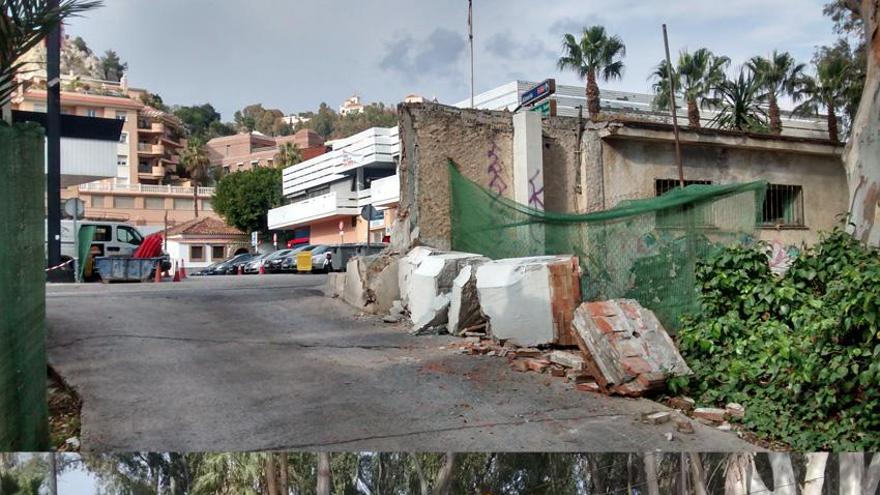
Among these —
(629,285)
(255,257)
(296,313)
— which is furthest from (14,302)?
(255,257)

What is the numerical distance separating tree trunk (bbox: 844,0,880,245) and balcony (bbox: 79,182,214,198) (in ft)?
233

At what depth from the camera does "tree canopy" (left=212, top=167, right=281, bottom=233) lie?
65.6 meters

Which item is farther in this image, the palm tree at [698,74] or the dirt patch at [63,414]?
the palm tree at [698,74]

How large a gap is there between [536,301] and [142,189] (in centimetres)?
7321

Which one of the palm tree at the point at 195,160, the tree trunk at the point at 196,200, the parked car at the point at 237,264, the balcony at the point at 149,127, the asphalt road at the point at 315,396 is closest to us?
the asphalt road at the point at 315,396

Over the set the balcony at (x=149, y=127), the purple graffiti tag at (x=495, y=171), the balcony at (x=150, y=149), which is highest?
the balcony at (x=149, y=127)

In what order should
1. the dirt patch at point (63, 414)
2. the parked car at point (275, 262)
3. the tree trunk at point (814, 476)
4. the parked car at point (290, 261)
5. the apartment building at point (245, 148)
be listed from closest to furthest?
the tree trunk at point (814, 476), the dirt patch at point (63, 414), the parked car at point (290, 261), the parked car at point (275, 262), the apartment building at point (245, 148)

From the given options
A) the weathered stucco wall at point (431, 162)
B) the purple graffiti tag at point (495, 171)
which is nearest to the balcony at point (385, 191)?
the purple graffiti tag at point (495, 171)

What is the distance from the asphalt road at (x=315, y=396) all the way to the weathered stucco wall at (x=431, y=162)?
2.42 m

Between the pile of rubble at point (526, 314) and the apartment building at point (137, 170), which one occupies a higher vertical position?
the apartment building at point (137, 170)

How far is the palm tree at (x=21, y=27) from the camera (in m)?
4.78

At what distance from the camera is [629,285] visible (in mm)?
8820

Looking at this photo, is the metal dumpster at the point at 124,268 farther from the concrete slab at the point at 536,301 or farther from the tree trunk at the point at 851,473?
the tree trunk at the point at 851,473

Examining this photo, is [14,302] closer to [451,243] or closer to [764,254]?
[764,254]
